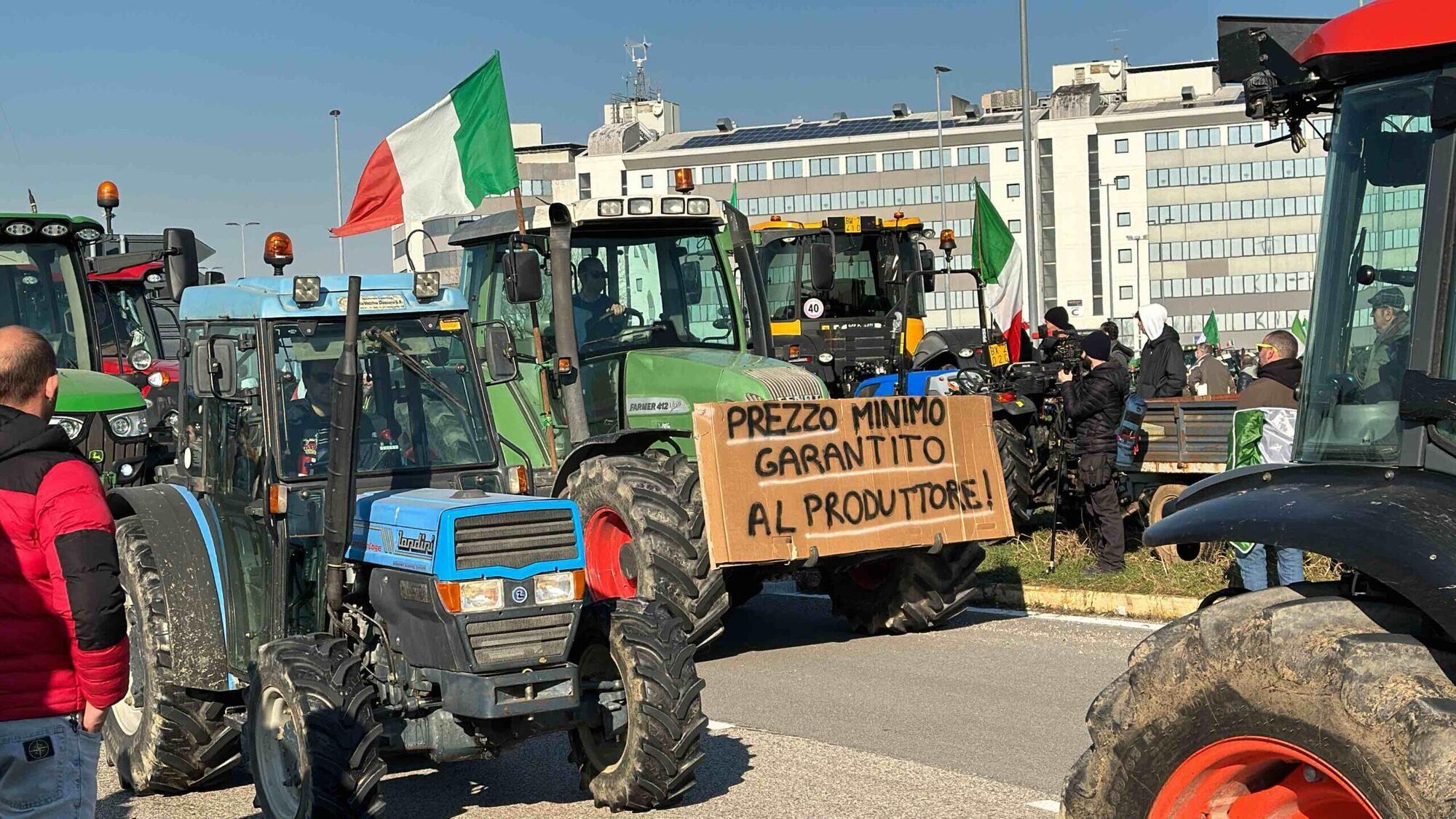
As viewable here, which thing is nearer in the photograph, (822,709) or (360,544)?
(360,544)

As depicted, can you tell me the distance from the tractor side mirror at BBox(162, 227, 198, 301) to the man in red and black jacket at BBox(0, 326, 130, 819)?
6.77m

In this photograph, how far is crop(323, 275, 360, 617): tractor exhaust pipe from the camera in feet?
21.3

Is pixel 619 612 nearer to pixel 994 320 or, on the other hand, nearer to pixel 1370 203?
pixel 1370 203

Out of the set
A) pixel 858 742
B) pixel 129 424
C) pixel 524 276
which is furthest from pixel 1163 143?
pixel 858 742

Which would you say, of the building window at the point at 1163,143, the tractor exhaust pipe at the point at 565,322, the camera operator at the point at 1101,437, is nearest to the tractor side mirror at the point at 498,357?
the tractor exhaust pipe at the point at 565,322

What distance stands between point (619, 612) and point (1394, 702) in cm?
378

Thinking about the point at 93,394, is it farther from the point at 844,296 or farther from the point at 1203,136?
the point at 1203,136

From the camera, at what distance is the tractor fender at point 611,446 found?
10.7 m

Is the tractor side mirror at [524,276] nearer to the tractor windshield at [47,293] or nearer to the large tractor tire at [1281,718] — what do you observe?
the tractor windshield at [47,293]

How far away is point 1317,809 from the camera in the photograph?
3945 millimetres

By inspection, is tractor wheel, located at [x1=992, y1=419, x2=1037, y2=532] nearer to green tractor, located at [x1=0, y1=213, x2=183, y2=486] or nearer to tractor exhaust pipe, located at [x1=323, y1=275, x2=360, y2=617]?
green tractor, located at [x1=0, y1=213, x2=183, y2=486]

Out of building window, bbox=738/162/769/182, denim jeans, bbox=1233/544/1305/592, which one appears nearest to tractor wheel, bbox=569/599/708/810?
denim jeans, bbox=1233/544/1305/592

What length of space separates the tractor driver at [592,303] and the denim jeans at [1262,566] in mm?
4375

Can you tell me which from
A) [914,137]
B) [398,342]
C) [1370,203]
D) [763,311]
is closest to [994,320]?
[763,311]
